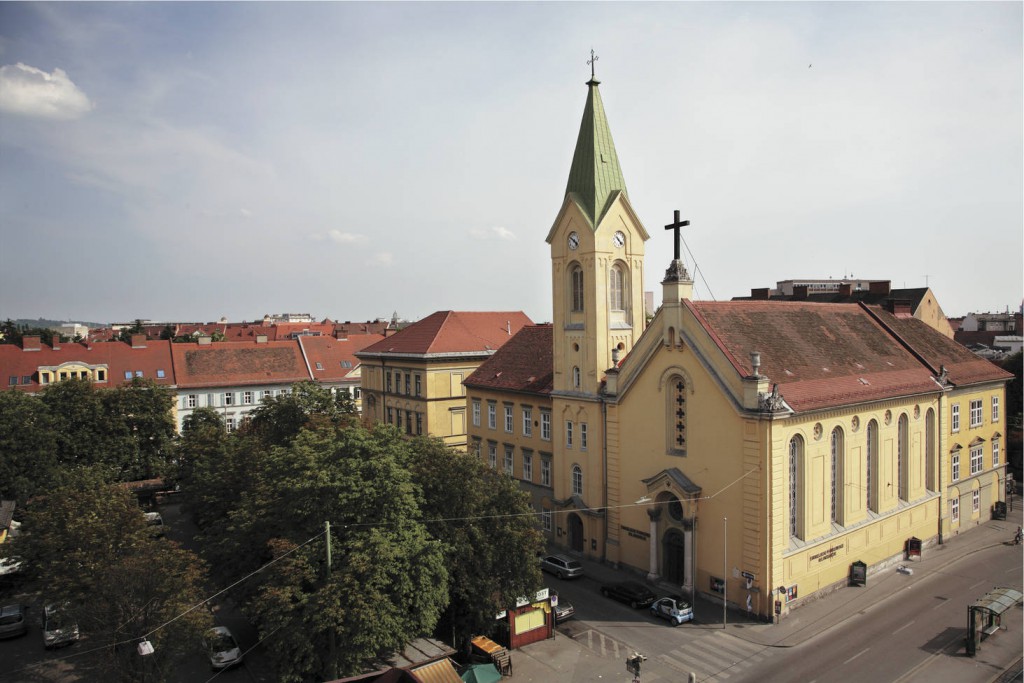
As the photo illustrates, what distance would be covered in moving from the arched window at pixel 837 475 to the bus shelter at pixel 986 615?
7.01 m

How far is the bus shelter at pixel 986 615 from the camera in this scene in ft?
93.3

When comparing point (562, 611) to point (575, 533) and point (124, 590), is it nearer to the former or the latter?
point (575, 533)

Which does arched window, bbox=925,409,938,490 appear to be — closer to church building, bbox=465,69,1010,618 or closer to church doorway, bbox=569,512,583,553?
church building, bbox=465,69,1010,618

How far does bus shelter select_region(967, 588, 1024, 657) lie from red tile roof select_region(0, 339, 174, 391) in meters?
66.6

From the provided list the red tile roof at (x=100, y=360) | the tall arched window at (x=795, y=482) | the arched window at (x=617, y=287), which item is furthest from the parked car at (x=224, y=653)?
the red tile roof at (x=100, y=360)

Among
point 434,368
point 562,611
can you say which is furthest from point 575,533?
point 434,368

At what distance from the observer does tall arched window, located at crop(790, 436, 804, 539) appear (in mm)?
32969

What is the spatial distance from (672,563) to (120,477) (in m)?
40.0

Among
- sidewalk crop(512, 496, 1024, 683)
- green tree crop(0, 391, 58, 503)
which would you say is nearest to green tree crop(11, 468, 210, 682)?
sidewalk crop(512, 496, 1024, 683)

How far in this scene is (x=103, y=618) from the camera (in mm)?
22594

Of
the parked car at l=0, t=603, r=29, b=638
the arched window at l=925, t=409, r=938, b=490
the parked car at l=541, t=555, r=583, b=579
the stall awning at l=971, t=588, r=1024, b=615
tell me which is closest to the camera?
Result: the stall awning at l=971, t=588, r=1024, b=615

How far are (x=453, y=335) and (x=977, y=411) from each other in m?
38.1

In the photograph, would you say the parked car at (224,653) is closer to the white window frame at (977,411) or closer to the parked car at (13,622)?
the parked car at (13,622)

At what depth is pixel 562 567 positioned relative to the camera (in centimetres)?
3791
